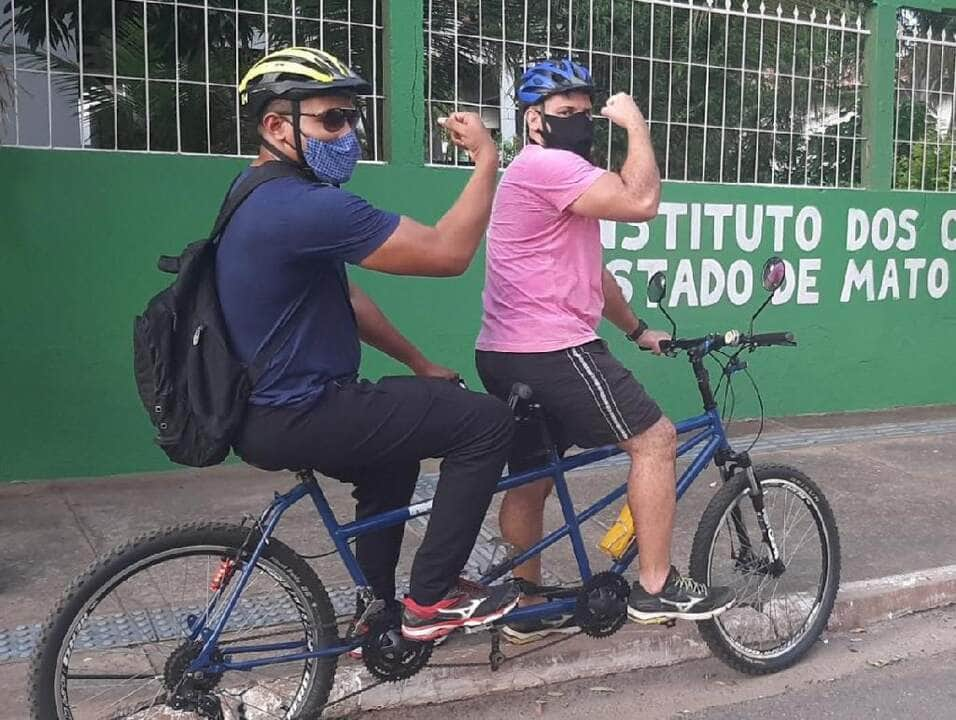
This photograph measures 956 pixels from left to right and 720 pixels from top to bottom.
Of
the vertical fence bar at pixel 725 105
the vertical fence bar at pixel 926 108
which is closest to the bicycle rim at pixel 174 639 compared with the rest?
the vertical fence bar at pixel 725 105

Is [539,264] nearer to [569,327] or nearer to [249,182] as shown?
[569,327]

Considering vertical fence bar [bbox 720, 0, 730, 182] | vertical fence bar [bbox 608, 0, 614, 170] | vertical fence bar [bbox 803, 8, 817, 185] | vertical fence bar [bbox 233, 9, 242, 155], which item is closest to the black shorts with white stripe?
vertical fence bar [bbox 233, 9, 242, 155]

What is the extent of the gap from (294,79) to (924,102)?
22.4 feet

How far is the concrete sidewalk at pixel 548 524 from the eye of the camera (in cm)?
348

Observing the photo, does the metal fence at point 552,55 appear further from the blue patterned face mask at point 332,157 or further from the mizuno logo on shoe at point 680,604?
the mizuno logo on shoe at point 680,604

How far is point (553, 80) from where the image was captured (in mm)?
3104

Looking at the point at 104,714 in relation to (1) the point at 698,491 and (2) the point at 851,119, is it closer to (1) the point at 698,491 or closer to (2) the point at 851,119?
(1) the point at 698,491

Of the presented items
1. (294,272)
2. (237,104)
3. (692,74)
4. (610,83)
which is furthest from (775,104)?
(294,272)

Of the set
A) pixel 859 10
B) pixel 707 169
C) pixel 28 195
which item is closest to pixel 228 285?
pixel 28 195

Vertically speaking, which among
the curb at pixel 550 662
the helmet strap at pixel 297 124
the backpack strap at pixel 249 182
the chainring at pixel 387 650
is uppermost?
the helmet strap at pixel 297 124

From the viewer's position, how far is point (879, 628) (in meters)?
4.07

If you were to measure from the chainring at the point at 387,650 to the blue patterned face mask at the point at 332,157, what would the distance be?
129 cm

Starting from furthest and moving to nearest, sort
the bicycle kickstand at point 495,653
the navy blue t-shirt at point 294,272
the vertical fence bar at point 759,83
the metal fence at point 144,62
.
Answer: the vertical fence bar at point 759,83 < the metal fence at point 144,62 < the bicycle kickstand at point 495,653 < the navy blue t-shirt at point 294,272

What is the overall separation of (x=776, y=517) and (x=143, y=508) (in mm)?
3138
